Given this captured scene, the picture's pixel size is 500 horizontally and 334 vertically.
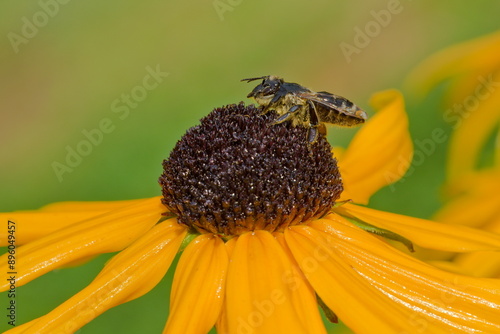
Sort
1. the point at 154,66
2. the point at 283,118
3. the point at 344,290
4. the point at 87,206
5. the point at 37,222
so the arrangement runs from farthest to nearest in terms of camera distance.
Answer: the point at 154,66
the point at 87,206
the point at 37,222
the point at 283,118
the point at 344,290

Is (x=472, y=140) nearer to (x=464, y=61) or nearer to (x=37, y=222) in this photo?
(x=464, y=61)

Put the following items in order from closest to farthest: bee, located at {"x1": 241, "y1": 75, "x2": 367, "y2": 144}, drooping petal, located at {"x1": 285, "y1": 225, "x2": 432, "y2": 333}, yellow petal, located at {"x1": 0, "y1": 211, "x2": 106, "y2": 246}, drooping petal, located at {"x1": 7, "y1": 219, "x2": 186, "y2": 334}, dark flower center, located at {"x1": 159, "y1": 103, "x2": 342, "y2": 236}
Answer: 1. drooping petal, located at {"x1": 285, "y1": 225, "x2": 432, "y2": 333}
2. drooping petal, located at {"x1": 7, "y1": 219, "x2": 186, "y2": 334}
3. dark flower center, located at {"x1": 159, "y1": 103, "x2": 342, "y2": 236}
4. bee, located at {"x1": 241, "y1": 75, "x2": 367, "y2": 144}
5. yellow petal, located at {"x1": 0, "y1": 211, "x2": 106, "y2": 246}

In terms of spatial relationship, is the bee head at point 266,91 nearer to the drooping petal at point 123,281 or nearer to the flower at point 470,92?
the drooping petal at point 123,281

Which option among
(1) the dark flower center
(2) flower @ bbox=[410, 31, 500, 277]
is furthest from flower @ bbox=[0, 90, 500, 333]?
(2) flower @ bbox=[410, 31, 500, 277]

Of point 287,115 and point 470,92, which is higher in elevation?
point 287,115

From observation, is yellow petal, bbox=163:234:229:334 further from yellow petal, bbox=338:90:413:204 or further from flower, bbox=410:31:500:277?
flower, bbox=410:31:500:277

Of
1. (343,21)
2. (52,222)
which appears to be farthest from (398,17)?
(52,222)

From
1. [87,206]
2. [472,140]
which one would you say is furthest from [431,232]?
[87,206]
